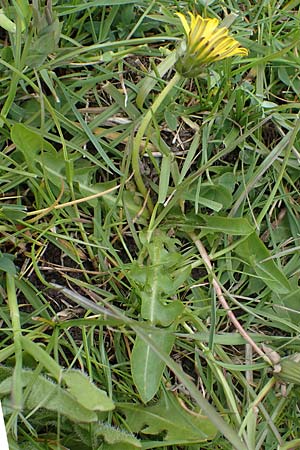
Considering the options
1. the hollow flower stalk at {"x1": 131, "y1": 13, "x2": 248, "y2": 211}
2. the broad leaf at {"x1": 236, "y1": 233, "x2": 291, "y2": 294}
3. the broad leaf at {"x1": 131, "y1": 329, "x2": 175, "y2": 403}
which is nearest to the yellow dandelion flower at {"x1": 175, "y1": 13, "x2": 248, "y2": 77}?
the hollow flower stalk at {"x1": 131, "y1": 13, "x2": 248, "y2": 211}

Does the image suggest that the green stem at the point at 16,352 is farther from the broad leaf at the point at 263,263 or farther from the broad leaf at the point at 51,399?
the broad leaf at the point at 263,263

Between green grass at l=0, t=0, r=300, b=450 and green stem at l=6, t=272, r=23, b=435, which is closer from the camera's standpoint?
green stem at l=6, t=272, r=23, b=435

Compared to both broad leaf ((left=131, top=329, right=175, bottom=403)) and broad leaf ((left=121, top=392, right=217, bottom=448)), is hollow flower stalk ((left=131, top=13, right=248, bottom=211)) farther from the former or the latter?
broad leaf ((left=121, top=392, right=217, bottom=448))

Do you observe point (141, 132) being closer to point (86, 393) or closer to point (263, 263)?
point (263, 263)

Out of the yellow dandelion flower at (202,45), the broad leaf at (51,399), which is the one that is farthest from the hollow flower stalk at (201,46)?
the broad leaf at (51,399)

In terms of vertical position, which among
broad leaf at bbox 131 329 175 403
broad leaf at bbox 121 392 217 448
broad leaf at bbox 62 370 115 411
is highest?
broad leaf at bbox 62 370 115 411

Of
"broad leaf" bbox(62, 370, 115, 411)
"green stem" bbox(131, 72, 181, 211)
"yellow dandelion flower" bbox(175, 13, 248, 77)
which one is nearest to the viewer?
"broad leaf" bbox(62, 370, 115, 411)

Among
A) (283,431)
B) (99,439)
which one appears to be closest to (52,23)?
(99,439)
